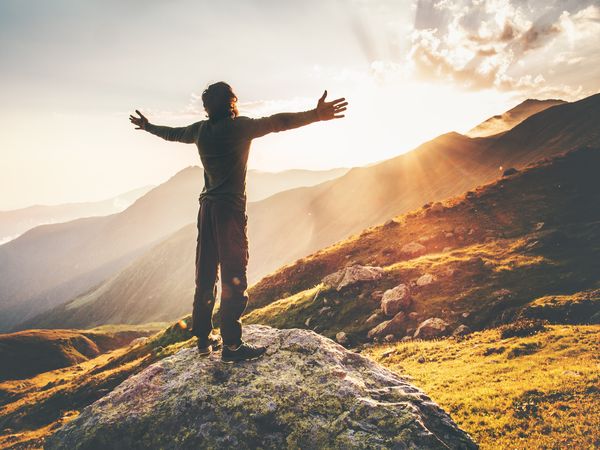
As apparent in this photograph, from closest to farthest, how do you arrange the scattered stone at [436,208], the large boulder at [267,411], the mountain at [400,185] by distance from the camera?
the large boulder at [267,411] → the scattered stone at [436,208] → the mountain at [400,185]

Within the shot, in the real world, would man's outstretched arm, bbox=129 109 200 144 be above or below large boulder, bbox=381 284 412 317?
above

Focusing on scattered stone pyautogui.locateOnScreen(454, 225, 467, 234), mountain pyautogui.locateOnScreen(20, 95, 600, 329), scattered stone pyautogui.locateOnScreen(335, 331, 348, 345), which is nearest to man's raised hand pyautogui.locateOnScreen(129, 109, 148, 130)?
scattered stone pyautogui.locateOnScreen(335, 331, 348, 345)

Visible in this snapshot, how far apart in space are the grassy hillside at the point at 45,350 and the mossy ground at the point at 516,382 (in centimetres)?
8900

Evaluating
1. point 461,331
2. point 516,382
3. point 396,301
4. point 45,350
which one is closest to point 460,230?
point 396,301

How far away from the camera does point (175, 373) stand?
251 inches

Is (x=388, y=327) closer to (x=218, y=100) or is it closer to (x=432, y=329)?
(x=432, y=329)

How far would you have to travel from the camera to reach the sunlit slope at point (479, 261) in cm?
2159

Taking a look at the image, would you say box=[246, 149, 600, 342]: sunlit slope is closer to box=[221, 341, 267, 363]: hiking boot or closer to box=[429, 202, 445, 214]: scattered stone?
box=[429, 202, 445, 214]: scattered stone

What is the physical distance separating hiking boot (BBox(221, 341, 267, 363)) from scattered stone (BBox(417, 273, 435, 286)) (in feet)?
68.7

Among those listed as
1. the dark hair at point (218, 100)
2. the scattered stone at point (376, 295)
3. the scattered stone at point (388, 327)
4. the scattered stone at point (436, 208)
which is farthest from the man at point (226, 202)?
the scattered stone at point (436, 208)

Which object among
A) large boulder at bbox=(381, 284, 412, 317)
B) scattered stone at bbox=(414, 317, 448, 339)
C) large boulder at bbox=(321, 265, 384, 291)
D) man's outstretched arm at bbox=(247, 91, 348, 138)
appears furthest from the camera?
large boulder at bbox=(321, 265, 384, 291)

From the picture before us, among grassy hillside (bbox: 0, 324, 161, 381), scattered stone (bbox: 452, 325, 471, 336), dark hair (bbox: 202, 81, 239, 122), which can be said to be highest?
dark hair (bbox: 202, 81, 239, 122)

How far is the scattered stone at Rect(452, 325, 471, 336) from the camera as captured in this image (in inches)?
763

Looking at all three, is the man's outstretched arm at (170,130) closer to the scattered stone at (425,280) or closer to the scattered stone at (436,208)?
the scattered stone at (425,280)
